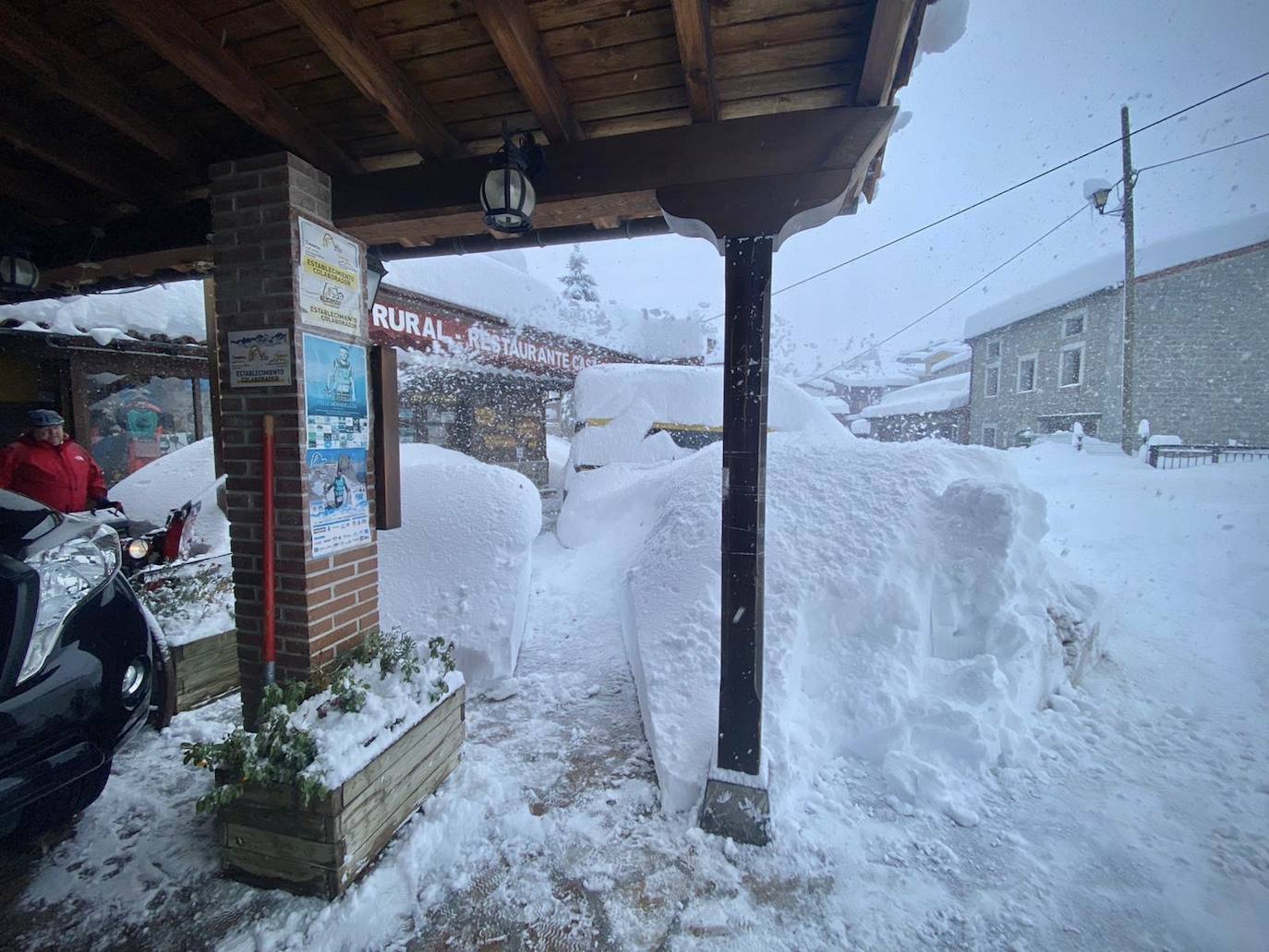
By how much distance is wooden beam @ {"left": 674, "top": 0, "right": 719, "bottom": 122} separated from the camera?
5.83 ft

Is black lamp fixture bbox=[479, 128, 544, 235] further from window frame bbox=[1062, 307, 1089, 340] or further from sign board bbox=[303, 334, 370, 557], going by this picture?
window frame bbox=[1062, 307, 1089, 340]

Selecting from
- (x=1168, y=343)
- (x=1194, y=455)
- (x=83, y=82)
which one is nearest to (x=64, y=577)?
(x=83, y=82)

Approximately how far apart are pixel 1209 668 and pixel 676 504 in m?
4.52

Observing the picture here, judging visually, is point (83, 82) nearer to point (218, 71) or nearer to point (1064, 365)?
point (218, 71)

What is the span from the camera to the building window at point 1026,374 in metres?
16.0

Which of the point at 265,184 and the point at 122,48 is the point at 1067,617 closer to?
the point at 265,184

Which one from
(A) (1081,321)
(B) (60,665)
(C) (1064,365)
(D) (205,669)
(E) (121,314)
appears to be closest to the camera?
(B) (60,665)

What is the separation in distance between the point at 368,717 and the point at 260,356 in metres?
1.77

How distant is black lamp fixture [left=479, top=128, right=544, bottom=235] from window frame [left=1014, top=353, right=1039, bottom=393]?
18437mm

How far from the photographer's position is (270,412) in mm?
2529

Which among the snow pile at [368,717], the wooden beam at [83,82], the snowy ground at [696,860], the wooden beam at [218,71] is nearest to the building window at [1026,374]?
the snowy ground at [696,860]

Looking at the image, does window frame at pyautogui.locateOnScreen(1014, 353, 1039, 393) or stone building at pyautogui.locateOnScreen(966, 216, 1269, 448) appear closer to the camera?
stone building at pyautogui.locateOnScreen(966, 216, 1269, 448)

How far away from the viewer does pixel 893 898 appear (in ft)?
7.01

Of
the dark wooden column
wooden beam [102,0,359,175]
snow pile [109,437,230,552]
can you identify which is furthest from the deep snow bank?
snow pile [109,437,230,552]
